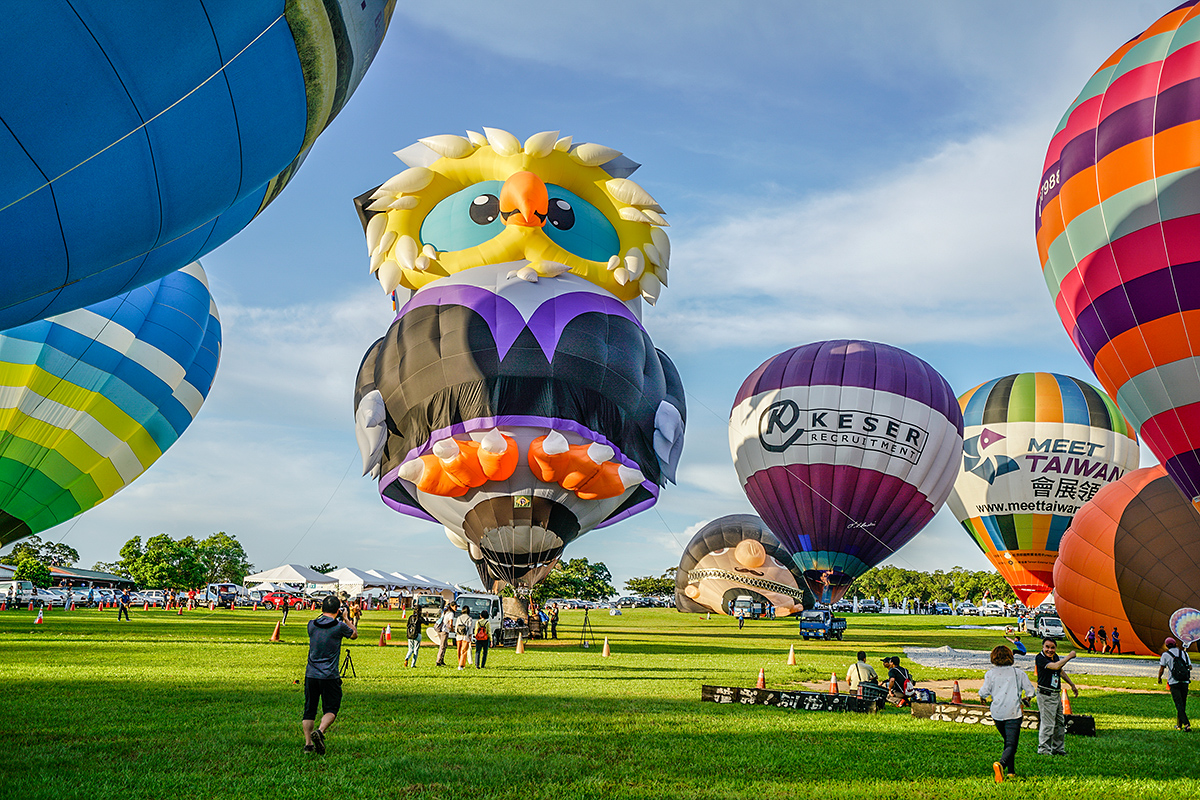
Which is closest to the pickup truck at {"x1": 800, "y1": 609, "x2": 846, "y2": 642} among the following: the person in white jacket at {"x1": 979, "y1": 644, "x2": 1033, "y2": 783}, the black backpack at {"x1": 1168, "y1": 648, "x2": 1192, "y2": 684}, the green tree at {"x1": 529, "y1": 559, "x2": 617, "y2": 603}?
the black backpack at {"x1": 1168, "y1": 648, "x2": 1192, "y2": 684}

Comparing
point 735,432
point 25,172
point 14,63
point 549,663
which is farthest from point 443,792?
point 735,432

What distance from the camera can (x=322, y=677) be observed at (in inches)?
294

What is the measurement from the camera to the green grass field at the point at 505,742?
648cm

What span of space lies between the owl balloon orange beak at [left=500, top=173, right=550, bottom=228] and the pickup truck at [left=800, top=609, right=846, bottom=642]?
1625 centimetres

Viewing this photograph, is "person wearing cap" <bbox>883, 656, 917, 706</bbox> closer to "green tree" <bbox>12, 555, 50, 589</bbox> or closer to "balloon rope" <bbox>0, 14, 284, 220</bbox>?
"balloon rope" <bbox>0, 14, 284, 220</bbox>

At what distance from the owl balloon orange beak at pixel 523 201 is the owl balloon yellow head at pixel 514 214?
27 millimetres

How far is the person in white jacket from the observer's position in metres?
7.36

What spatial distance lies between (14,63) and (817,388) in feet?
85.2

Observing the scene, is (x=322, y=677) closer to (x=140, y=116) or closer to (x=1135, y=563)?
(x=140, y=116)

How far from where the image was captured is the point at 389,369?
21141 millimetres

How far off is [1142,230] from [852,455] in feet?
41.5

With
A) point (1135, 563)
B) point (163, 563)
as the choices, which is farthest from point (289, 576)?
point (1135, 563)

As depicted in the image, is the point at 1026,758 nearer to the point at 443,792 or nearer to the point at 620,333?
the point at 443,792

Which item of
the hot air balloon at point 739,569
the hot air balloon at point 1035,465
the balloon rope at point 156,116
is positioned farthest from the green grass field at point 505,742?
the hot air balloon at point 739,569
